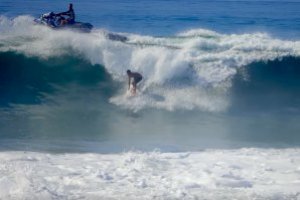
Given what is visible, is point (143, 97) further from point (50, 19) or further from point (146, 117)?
point (50, 19)

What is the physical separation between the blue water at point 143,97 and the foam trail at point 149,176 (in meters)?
1.18

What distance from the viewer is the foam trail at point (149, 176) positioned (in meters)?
7.61

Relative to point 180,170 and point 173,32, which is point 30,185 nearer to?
point 180,170

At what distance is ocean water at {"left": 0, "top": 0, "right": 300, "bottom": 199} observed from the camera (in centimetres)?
807

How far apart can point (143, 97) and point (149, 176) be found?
6097 millimetres

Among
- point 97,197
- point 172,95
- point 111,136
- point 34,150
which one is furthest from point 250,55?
point 97,197

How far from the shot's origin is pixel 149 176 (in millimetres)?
8281

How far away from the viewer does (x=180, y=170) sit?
8727 mm

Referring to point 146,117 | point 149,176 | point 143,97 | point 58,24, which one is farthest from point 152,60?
point 149,176

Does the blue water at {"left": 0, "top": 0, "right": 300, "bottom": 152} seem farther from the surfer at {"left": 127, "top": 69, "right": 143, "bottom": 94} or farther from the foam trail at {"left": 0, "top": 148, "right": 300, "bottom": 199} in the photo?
the foam trail at {"left": 0, "top": 148, "right": 300, "bottom": 199}

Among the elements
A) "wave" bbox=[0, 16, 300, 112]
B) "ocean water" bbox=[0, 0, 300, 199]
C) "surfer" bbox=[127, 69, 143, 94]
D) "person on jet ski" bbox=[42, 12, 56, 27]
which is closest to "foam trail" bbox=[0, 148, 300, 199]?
"ocean water" bbox=[0, 0, 300, 199]

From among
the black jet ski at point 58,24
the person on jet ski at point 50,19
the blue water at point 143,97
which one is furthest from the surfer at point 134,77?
the person on jet ski at point 50,19

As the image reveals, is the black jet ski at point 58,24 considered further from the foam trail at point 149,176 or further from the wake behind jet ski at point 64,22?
the foam trail at point 149,176

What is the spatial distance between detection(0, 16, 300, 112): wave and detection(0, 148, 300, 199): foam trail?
14.4 feet
